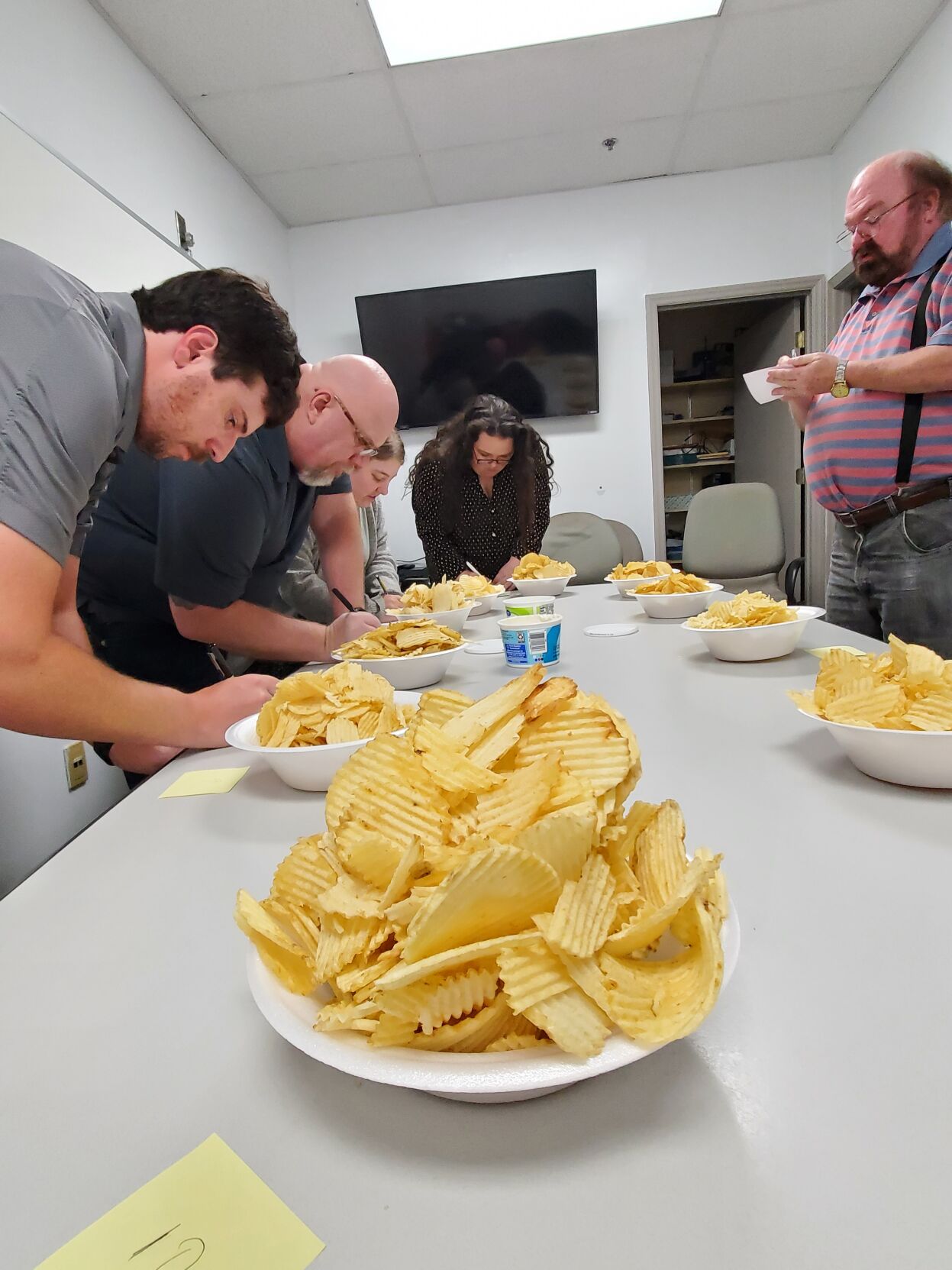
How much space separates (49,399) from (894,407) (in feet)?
5.48

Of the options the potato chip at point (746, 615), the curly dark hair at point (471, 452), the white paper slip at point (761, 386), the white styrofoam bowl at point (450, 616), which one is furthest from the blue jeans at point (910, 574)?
the curly dark hair at point (471, 452)

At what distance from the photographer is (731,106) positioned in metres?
3.04

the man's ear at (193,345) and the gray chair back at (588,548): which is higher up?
the man's ear at (193,345)

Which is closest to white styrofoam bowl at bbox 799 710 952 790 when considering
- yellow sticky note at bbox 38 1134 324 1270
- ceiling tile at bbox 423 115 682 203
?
yellow sticky note at bbox 38 1134 324 1270

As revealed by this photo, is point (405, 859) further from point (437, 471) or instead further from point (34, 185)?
point (437, 471)

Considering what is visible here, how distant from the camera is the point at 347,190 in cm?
354

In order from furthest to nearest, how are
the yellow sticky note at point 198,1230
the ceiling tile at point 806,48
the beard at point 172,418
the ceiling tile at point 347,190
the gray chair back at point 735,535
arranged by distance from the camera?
1. the gray chair back at point 735,535
2. the ceiling tile at point 347,190
3. the ceiling tile at point 806,48
4. the beard at point 172,418
5. the yellow sticky note at point 198,1230

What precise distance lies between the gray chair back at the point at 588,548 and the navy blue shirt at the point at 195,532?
193cm

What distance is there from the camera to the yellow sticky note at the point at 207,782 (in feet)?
2.68

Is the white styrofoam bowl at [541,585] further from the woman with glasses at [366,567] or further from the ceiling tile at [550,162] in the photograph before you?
the ceiling tile at [550,162]

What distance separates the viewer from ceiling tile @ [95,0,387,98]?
222cm

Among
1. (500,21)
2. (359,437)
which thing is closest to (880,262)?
(359,437)

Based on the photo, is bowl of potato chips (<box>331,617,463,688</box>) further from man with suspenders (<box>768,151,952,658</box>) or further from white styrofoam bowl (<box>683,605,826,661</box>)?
man with suspenders (<box>768,151,952,658</box>)

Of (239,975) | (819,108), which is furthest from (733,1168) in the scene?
(819,108)
